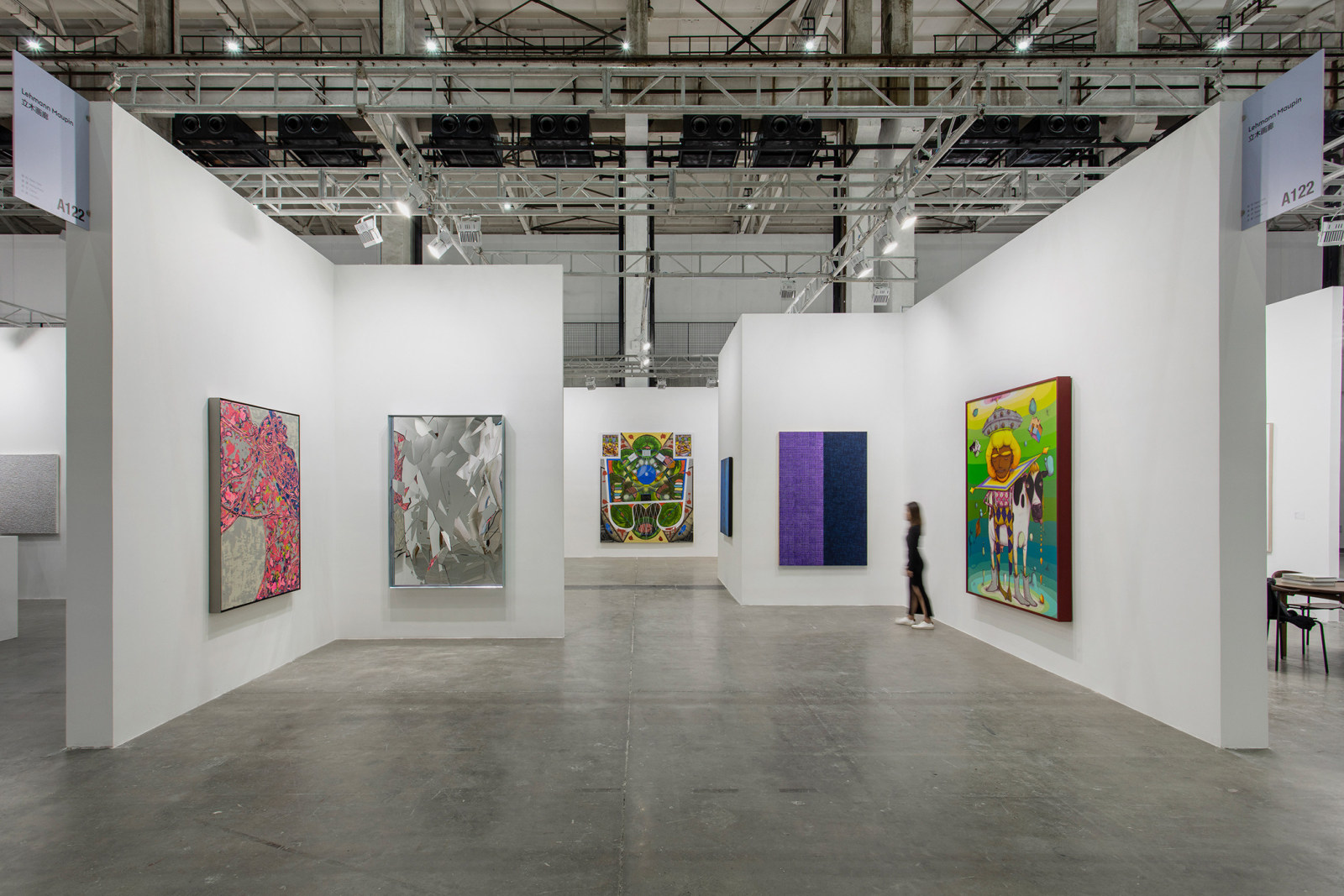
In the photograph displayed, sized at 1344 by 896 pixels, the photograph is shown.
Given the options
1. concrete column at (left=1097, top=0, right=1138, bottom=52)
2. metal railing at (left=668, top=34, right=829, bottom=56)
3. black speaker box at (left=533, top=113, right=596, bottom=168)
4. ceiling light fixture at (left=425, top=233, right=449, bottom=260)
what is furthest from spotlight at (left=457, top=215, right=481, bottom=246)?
concrete column at (left=1097, top=0, right=1138, bottom=52)

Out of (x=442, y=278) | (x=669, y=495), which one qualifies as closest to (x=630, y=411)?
(x=669, y=495)

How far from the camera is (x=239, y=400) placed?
225 inches

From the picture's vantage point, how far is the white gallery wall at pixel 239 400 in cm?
434

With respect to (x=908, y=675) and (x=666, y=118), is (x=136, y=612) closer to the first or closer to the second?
(x=908, y=675)

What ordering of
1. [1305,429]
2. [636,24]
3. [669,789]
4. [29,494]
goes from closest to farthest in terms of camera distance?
[669,789], [636,24], [1305,429], [29,494]

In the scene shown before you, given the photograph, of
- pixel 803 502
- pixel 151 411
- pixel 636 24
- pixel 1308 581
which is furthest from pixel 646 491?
pixel 1308 581

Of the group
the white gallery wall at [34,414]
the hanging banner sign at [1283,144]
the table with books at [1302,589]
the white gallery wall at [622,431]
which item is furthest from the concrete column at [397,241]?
the table with books at [1302,589]

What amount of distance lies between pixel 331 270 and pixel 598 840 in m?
6.31

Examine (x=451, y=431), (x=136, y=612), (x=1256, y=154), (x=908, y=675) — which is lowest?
(x=908, y=675)

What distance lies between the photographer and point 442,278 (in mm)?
7402

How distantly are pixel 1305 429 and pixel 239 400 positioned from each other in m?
11.5

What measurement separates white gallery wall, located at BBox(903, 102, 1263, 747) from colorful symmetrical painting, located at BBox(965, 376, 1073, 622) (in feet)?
0.39

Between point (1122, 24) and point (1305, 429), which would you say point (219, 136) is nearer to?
point (1122, 24)

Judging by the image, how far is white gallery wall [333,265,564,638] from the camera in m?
7.25
